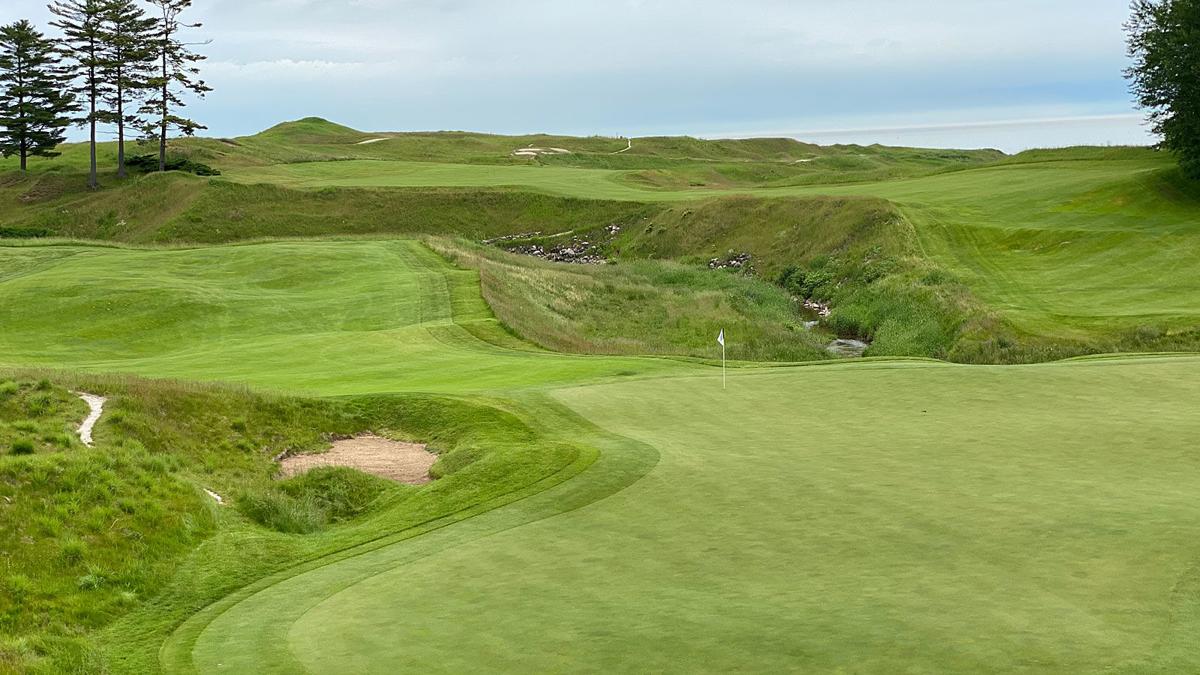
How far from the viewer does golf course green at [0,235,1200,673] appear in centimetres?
881

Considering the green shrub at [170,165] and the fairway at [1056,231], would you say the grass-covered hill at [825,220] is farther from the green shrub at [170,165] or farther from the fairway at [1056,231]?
the green shrub at [170,165]

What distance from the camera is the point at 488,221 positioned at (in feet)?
228

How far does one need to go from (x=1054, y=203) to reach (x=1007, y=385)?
39.1 metres

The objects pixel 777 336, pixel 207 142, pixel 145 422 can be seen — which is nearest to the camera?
pixel 145 422

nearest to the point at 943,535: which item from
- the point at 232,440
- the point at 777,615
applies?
the point at 777,615

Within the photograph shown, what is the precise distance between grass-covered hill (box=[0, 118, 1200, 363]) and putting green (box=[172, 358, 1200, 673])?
17761 mm

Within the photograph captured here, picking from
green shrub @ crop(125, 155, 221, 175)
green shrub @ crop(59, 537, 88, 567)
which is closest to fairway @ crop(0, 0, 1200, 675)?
green shrub @ crop(59, 537, 88, 567)

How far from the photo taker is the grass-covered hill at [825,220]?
37.8 metres

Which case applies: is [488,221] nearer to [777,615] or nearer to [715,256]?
[715,256]

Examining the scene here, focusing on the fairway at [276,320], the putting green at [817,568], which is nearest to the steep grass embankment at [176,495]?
the putting green at [817,568]

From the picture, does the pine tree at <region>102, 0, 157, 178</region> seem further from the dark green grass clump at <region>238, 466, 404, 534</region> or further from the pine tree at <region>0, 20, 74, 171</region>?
the dark green grass clump at <region>238, 466, 404, 534</region>

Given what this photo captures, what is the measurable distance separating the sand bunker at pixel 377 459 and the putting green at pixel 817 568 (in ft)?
13.5

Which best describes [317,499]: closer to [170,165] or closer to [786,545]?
[786,545]

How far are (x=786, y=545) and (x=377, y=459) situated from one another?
9.40 m
